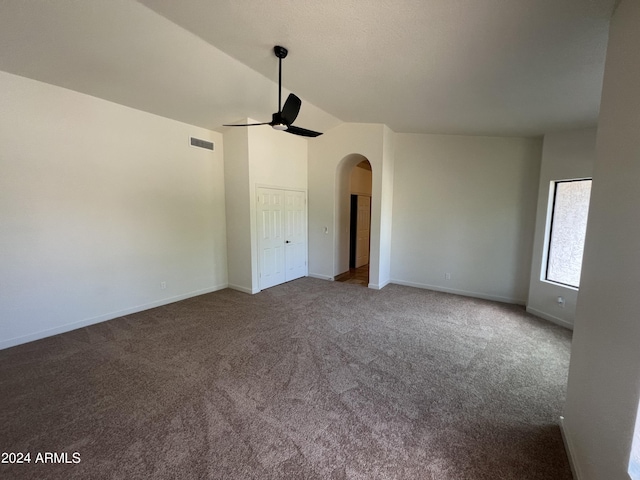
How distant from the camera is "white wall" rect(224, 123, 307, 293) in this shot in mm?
4609

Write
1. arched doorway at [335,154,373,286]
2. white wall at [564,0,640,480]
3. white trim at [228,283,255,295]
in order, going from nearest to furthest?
white wall at [564,0,640,480], white trim at [228,283,255,295], arched doorway at [335,154,373,286]

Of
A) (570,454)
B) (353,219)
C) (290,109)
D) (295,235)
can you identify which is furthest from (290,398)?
(353,219)

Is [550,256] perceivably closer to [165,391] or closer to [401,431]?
[401,431]

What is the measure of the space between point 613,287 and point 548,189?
337 centimetres

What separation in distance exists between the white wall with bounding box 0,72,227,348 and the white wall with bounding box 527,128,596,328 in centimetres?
539

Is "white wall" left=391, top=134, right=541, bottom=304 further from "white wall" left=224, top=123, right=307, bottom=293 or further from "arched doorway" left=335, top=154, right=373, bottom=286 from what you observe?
"white wall" left=224, top=123, right=307, bottom=293

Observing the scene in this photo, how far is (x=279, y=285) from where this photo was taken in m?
5.38

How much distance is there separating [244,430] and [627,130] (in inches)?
113

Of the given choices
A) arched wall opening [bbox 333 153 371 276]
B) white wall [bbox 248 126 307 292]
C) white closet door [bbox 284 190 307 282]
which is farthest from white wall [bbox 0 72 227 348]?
arched wall opening [bbox 333 153 371 276]

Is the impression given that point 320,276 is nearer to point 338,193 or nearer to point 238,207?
point 338,193

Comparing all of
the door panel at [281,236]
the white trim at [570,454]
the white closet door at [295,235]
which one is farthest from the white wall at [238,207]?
the white trim at [570,454]

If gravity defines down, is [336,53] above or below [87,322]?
above

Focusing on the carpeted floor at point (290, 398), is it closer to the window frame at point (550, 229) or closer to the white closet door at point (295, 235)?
the window frame at point (550, 229)

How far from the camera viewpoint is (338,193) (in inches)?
226
